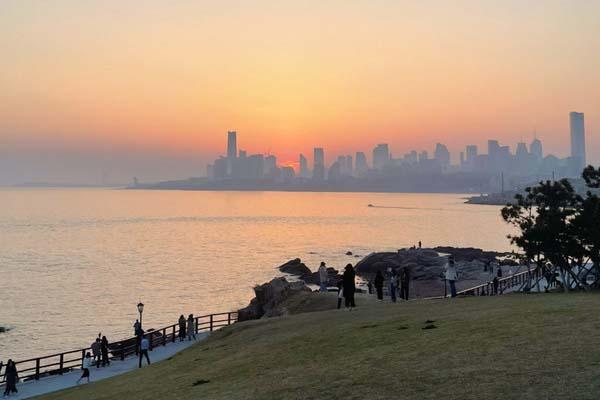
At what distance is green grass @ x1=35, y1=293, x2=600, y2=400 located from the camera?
37.8 ft

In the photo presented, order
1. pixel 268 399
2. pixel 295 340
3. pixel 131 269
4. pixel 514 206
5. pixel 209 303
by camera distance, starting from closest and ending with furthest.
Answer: pixel 268 399 → pixel 295 340 → pixel 514 206 → pixel 209 303 → pixel 131 269

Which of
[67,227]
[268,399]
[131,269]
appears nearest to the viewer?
[268,399]

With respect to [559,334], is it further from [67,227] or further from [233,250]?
[67,227]

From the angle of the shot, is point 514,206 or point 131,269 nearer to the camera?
point 514,206

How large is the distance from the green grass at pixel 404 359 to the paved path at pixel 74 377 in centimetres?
578

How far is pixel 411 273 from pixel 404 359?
2595 inches

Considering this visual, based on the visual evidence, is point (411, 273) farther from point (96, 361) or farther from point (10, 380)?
point (10, 380)

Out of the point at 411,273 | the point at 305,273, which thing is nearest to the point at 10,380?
the point at 411,273

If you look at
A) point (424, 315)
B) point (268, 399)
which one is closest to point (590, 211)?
point (424, 315)

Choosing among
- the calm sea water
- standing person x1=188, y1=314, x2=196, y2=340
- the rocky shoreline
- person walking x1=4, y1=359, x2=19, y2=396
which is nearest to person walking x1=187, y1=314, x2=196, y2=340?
standing person x1=188, y1=314, x2=196, y2=340

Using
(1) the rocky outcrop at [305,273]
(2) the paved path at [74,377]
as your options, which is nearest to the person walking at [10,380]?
(2) the paved path at [74,377]

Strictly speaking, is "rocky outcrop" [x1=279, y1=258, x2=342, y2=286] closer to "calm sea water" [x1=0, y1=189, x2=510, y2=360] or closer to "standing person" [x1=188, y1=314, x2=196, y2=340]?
"calm sea water" [x1=0, y1=189, x2=510, y2=360]

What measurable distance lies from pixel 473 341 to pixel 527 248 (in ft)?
63.6

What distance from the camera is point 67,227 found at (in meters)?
177
